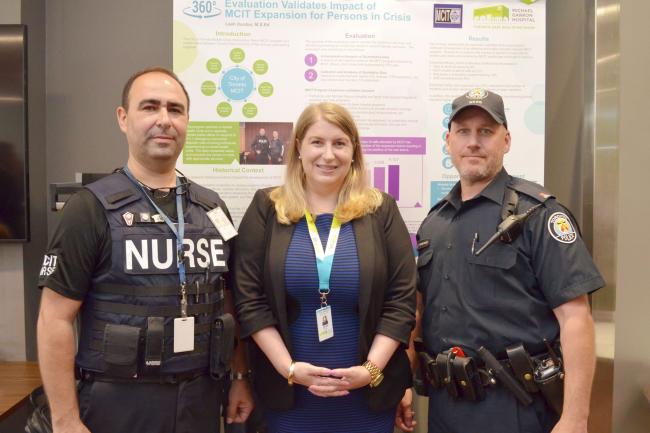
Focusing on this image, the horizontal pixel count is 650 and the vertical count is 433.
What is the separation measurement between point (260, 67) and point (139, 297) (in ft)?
4.76

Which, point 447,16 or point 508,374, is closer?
point 508,374

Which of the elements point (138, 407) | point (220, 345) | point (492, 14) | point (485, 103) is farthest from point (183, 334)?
point (492, 14)

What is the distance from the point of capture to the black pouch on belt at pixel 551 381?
156 cm

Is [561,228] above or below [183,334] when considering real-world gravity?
above

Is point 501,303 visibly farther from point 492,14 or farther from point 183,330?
point 492,14

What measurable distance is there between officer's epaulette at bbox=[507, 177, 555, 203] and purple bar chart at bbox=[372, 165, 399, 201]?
0.86m

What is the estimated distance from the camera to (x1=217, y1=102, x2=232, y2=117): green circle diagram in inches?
99.0

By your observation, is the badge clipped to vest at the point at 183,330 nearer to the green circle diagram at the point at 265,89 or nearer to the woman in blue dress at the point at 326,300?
the woman in blue dress at the point at 326,300

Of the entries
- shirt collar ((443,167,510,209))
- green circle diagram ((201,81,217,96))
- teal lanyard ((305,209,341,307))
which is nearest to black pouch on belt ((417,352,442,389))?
teal lanyard ((305,209,341,307))

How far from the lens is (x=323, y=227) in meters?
1.77

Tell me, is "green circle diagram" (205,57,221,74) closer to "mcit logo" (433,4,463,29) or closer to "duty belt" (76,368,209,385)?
"mcit logo" (433,4,463,29)

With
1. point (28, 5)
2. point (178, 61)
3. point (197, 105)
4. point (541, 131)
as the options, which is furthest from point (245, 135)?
point (541, 131)

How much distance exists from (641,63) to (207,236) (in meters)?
2.23

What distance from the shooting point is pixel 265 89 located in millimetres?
2521
